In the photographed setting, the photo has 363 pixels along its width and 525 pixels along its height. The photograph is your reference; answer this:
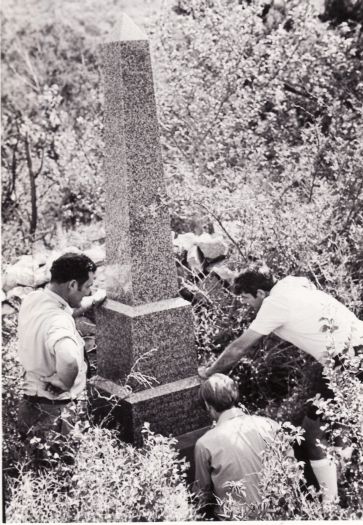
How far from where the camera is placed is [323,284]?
549 centimetres

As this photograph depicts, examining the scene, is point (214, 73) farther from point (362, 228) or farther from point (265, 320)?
point (265, 320)

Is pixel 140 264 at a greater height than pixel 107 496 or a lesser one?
greater

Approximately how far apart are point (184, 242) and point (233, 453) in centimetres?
305

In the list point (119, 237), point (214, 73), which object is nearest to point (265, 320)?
point (119, 237)

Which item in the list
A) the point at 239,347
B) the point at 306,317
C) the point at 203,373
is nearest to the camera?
the point at 306,317

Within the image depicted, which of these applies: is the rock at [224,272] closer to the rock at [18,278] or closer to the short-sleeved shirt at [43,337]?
the rock at [18,278]

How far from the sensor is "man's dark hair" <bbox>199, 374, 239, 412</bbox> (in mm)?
3758

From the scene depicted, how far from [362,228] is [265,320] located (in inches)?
77.3

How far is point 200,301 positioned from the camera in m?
5.59

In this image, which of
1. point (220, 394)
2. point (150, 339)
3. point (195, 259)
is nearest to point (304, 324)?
point (220, 394)

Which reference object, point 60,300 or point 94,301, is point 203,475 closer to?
point 60,300

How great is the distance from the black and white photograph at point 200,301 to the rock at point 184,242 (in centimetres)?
3

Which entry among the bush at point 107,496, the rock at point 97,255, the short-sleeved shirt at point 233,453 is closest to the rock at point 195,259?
the rock at point 97,255

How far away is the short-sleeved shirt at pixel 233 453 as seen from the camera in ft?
11.7
